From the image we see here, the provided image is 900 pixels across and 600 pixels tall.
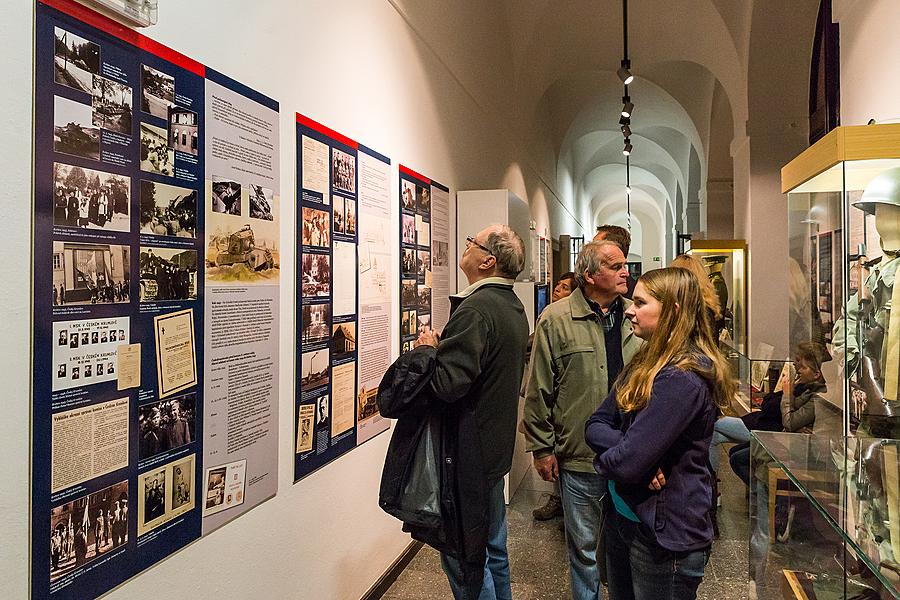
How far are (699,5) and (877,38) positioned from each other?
5.17m

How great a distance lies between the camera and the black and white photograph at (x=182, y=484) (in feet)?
6.19

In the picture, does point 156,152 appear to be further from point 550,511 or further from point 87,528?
point 550,511

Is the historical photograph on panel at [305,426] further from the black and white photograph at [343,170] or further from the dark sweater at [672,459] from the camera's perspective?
the dark sweater at [672,459]

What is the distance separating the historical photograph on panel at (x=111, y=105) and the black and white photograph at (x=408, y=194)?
226 cm

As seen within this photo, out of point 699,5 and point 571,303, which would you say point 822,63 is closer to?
point 571,303

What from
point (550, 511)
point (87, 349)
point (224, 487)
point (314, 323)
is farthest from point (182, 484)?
point (550, 511)

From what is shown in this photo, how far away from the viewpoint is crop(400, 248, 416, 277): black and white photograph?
12.9 ft

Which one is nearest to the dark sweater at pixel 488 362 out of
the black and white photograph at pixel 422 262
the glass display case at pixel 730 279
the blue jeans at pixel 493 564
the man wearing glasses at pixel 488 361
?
the man wearing glasses at pixel 488 361

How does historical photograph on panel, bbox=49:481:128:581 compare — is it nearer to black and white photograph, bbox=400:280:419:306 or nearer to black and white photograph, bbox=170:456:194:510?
black and white photograph, bbox=170:456:194:510

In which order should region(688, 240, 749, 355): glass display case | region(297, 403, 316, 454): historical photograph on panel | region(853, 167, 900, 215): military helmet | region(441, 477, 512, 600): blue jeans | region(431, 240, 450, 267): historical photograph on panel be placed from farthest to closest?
region(688, 240, 749, 355): glass display case → region(431, 240, 450, 267): historical photograph on panel → region(297, 403, 316, 454): historical photograph on panel → region(441, 477, 512, 600): blue jeans → region(853, 167, 900, 215): military helmet

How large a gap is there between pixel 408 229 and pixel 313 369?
59.3 inches

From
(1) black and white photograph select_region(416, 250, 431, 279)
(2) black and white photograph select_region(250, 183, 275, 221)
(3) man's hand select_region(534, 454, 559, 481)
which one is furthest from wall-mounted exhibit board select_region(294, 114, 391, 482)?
(3) man's hand select_region(534, 454, 559, 481)

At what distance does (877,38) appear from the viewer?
10.9ft

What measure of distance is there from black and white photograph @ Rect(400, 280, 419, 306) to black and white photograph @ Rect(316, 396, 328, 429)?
115 cm
